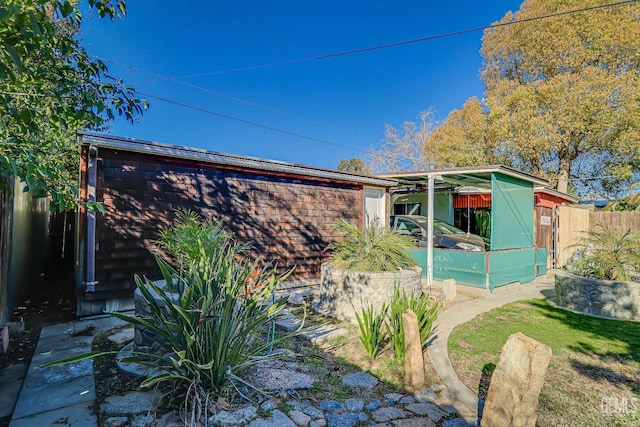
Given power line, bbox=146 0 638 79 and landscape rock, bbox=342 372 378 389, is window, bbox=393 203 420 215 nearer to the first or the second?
power line, bbox=146 0 638 79

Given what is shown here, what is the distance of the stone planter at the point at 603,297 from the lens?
5.31 m

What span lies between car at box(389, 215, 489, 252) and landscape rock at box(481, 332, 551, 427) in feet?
16.4

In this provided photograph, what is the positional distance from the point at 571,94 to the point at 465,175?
9.67 metres

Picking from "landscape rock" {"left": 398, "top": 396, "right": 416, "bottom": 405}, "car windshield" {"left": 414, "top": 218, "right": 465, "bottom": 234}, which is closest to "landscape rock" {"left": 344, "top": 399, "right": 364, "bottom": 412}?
"landscape rock" {"left": 398, "top": 396, "right": 416, "bottom": 405}

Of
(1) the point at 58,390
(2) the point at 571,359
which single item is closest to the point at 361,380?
(2) the point at 571,359

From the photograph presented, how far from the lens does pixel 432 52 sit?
49.4 ft

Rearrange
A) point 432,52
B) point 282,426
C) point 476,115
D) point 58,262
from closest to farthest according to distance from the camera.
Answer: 1. point 282,426
2. point 58,262
3. point 432,52
4. point 476,115

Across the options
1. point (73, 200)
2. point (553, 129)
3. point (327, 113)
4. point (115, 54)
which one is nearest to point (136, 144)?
point (73, 200)

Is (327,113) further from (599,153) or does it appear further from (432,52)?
(599,153)

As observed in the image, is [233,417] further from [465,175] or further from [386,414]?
[465,175]

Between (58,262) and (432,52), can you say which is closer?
(58,262)

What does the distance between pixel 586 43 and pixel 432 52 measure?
619 cm

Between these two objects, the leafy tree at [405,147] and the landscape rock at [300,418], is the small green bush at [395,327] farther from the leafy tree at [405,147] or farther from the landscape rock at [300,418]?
the leafy tree at [405,147]

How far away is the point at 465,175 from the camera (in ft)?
26.1
